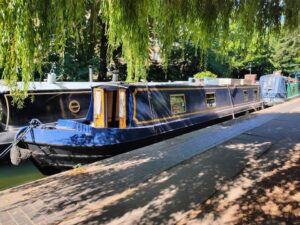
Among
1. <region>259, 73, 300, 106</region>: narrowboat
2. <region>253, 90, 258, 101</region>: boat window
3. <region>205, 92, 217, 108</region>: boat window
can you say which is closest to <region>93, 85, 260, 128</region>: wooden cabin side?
<region>205, 92, 217, 108</region>: boat window

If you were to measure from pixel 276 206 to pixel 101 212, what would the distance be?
2.31m

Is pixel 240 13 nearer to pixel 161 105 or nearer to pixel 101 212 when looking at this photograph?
pixel 101 212

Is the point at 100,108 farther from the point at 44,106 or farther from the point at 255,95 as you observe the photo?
Answer: the point at 255,95

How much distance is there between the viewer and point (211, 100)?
1086cm

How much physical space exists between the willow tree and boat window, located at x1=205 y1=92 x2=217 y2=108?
6.26 m

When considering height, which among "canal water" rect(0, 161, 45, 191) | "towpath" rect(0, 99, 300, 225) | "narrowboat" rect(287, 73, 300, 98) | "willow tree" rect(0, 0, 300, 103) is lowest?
"canal water" rect(0, 161, 45, 191)

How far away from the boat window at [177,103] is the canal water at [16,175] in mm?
4235

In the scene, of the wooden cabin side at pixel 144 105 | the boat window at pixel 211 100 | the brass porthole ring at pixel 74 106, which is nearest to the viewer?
the wooden cabin side at pixel 144 105

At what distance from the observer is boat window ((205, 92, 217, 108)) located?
1050cm

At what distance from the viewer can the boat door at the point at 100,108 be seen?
7766mm

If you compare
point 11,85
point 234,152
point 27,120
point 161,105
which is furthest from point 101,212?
point 27,120

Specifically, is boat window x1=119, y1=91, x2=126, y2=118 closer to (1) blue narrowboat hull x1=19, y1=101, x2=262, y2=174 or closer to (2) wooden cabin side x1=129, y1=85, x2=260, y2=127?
(2) wooden cabin side x1=129, y1=85, x2=260, y2=127

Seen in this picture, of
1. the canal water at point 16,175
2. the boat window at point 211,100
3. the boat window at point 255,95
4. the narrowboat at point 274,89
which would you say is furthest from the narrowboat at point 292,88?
the canal water at point 16,175

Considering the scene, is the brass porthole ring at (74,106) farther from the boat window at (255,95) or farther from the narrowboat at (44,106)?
the boat window at (255,95)
